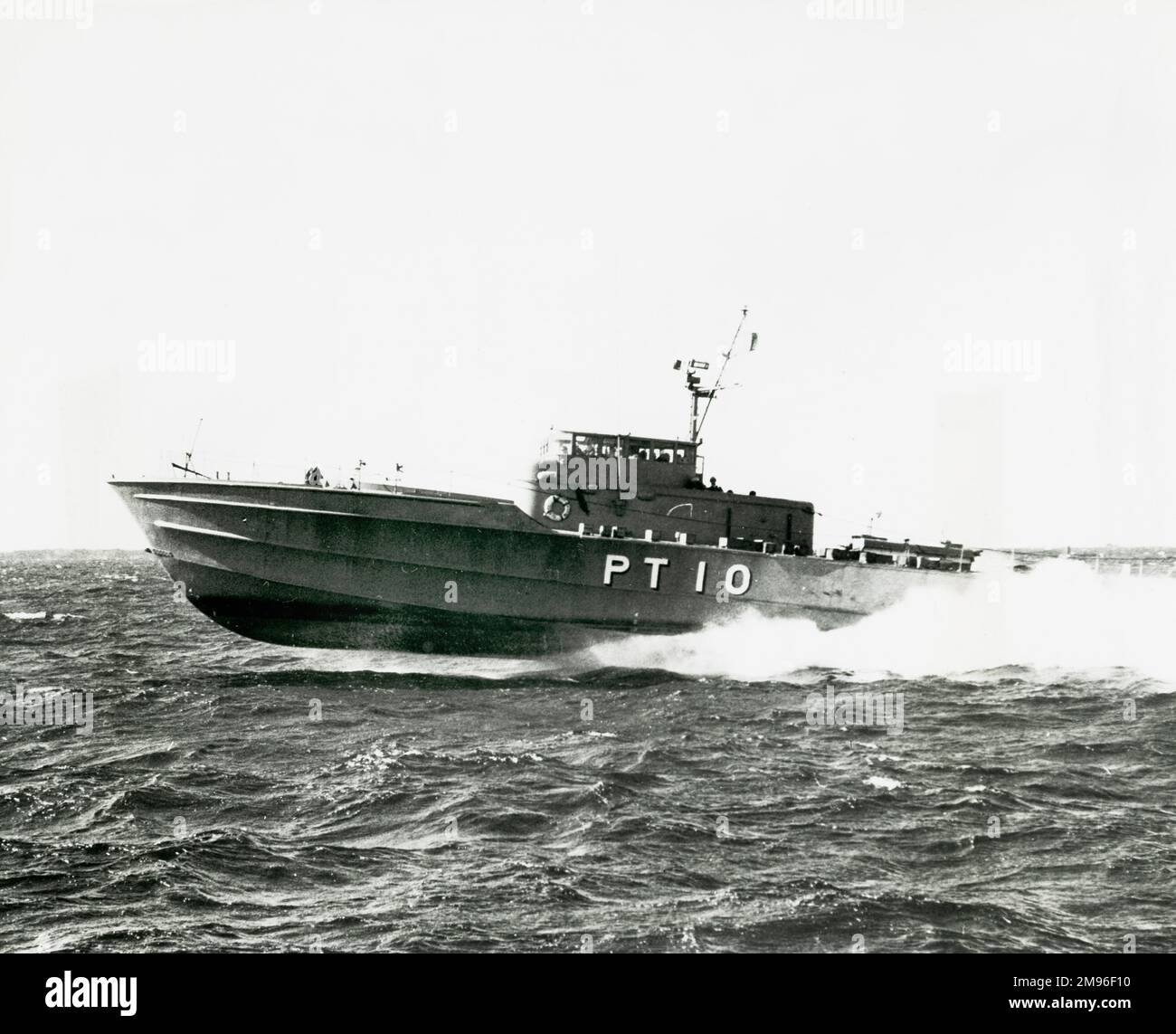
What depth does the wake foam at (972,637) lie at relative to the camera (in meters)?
24.0

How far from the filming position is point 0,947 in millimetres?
8602

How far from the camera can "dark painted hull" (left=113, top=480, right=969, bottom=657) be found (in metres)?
22.3

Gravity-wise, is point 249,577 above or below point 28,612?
above

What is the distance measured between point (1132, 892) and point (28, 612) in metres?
47.2

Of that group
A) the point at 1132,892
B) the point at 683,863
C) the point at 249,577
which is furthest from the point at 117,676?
the point at 1132,892
